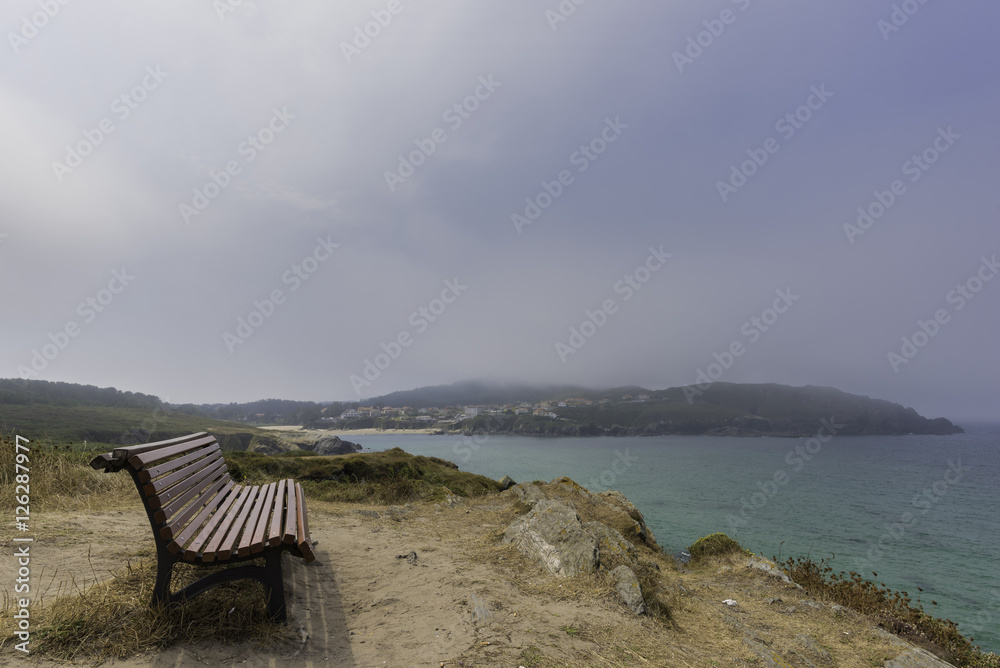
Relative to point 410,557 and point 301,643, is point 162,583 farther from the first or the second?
point 410,557

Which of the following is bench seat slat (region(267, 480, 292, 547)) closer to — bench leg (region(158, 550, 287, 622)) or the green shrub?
bench leg (region(158, 550, 287, 622))

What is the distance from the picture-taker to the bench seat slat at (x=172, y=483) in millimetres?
2977

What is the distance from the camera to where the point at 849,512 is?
1173 inches

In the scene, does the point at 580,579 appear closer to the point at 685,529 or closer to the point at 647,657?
the point at 647,657

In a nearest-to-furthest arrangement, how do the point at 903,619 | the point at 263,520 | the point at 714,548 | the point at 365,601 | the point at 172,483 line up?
the point at 172,483
the point at 263,520
the point at 365,601
the point at 903,619
the point at 714,548

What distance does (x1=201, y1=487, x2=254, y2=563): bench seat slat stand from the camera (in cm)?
297

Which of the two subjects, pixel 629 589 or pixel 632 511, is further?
pixel 632 511

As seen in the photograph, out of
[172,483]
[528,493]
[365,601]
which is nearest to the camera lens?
[172,483]

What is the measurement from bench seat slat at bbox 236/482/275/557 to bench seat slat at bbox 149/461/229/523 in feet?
1.69

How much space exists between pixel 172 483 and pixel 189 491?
1.27 ft

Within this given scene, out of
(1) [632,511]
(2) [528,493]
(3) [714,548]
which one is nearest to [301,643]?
(2) [528,493]

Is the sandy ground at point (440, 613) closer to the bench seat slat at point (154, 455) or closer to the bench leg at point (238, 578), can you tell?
the bench leg at point (238, 578)

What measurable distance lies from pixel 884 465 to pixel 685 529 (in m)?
57.0

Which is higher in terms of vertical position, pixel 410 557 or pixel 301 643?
pixel 301 643
